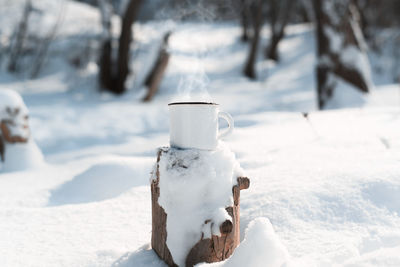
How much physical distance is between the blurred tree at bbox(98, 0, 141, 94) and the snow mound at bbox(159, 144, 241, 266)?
575 centimetres

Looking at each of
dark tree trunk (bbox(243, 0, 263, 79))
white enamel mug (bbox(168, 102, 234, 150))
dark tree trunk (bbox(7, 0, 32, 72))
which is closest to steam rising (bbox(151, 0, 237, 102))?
dark tree trunk (bbox(243, 0, 263, 79))

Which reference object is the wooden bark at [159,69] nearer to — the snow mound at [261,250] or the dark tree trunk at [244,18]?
the dark tree trunk at [244,18]

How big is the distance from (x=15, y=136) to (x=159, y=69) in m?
3.49

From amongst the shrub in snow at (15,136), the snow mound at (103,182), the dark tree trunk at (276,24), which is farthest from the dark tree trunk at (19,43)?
the snow mound at (103,182)

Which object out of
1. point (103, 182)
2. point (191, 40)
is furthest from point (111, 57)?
point (103, 182)

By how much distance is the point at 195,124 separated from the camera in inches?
50.1

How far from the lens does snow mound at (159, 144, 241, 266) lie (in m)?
1.23

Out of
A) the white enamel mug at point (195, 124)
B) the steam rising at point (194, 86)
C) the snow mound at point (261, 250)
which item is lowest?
the steam rising at point (194, 86)

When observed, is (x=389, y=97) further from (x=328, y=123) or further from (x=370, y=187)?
(x=370, y=187)

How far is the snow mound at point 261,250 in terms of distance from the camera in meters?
1.06

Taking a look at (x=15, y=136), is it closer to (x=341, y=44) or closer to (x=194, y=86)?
(x=194, y=86)

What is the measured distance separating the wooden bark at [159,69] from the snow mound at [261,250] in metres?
5.16

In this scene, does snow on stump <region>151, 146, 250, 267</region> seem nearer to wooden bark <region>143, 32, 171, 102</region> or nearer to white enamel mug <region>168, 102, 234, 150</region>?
white enamel mug <region>168, 102, 234, 150</region>

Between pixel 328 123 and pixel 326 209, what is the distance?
1.86 m
